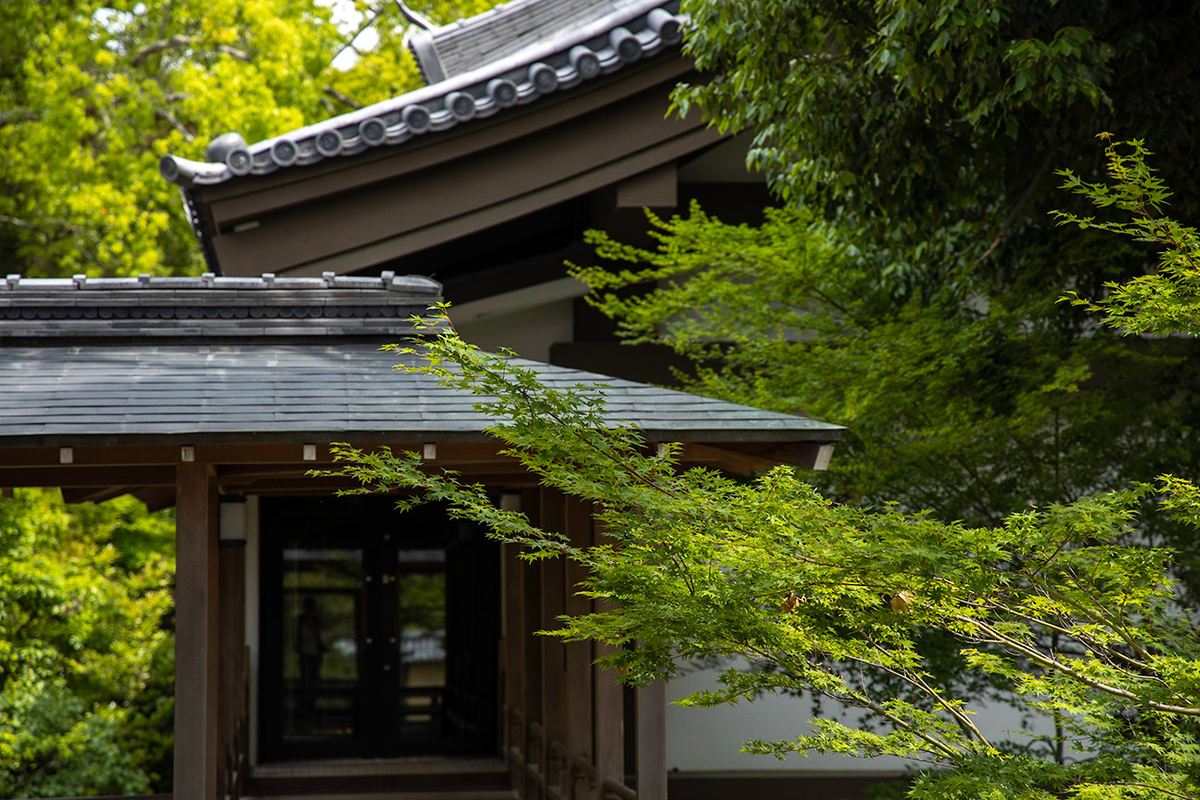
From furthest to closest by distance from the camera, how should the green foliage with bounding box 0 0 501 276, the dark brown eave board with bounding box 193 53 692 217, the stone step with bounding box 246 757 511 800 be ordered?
the green foliage with bounding box 0 0 501 276 → the stone step with bounding box 246 757 511 800 → the dark brown eave board with bounding box 193 53 692 217

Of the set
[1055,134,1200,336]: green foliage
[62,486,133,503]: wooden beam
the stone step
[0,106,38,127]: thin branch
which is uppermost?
[0,106,38,127]: thin branch

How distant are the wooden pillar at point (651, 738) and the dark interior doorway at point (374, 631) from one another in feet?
16.4

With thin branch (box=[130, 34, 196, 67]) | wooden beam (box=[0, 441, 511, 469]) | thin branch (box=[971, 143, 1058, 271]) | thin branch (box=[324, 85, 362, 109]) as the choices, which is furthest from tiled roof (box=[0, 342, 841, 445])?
thin branch (box=[324, 85, 362, 109])

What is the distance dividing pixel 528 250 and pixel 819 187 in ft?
10.5

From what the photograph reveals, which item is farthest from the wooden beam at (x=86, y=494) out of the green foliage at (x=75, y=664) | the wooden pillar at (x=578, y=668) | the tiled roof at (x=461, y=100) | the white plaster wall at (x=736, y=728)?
the white plaster wall at (x=736, y=728)

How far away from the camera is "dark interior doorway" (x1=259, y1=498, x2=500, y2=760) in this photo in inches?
396

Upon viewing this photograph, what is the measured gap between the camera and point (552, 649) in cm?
746

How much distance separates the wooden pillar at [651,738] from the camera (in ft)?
17.0

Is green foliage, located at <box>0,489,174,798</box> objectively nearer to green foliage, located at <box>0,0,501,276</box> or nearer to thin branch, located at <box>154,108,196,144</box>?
green foliage, located at <box>0,0,501,276</box>

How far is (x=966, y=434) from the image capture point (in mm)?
6664

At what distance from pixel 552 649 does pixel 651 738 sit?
7.66 feet

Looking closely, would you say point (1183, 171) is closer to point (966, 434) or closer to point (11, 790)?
point (966, 434)

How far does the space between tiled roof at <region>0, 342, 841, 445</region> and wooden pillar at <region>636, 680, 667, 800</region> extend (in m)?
1.24

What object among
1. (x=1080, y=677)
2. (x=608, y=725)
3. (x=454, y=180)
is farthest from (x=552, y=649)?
(x=1080, y=677)
